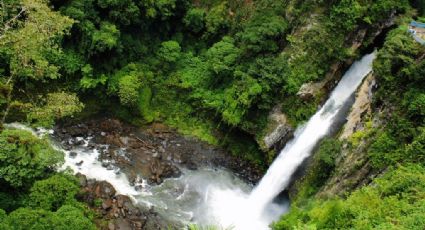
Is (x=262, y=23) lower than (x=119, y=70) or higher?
higher

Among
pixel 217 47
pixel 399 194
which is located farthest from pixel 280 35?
pixel 399 194

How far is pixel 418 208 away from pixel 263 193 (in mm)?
9266

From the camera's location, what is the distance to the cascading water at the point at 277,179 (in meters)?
20.5

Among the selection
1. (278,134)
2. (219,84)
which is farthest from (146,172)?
(278,134)

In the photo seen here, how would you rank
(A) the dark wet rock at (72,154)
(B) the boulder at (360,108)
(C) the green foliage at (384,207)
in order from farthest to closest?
(A) the dark wet rock at (72,154) < (B) the boulder at (360,108) < (C) the green foliage at (384,207)

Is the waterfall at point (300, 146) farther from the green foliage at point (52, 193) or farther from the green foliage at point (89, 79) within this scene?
the green foliage at point (89, 79)

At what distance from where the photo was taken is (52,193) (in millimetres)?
15789

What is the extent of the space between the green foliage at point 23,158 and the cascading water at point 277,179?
8.09 metres

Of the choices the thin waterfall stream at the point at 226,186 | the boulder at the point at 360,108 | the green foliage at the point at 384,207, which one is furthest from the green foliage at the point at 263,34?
the green foliage at the point at 384,207

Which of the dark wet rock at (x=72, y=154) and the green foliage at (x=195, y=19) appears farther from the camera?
the green foliage at (x=195, y=19)

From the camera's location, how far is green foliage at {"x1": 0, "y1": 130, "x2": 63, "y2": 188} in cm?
1552

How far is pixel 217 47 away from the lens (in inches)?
965

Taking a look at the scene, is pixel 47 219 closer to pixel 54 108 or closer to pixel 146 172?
pixel 54 108

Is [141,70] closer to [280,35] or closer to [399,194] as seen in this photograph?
[280,35]
